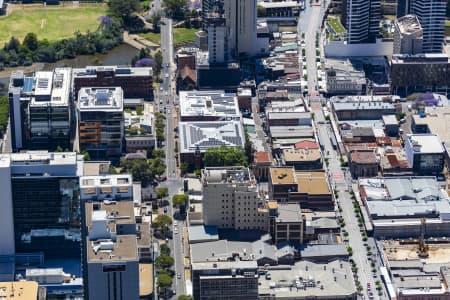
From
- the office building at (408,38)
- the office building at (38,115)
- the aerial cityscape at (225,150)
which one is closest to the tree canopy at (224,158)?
the aerial cityscape at (225,150)

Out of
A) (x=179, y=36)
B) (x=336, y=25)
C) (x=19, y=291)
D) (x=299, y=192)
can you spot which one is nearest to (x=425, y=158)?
(x=299, y=192)

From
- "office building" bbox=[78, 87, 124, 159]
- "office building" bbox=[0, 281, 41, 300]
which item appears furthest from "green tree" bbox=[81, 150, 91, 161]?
"office building" bbox=[0, 281, 41, 300]

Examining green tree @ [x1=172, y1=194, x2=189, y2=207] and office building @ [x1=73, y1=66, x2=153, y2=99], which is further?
office building @ [x1=73, y1=66, x2=153, y2=99]

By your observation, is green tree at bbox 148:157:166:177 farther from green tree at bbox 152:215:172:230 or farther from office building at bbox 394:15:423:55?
office building at bbox 394:15:423:55

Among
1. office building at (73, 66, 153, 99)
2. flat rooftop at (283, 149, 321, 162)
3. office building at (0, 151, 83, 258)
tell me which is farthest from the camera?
office building at (73, 66, 153, 99)

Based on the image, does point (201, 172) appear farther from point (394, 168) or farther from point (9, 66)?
point (9, 66)

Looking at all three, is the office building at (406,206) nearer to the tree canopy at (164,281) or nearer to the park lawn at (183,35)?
the tree canopy at (164,281)

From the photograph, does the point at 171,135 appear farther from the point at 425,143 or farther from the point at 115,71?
the point at 425,143
